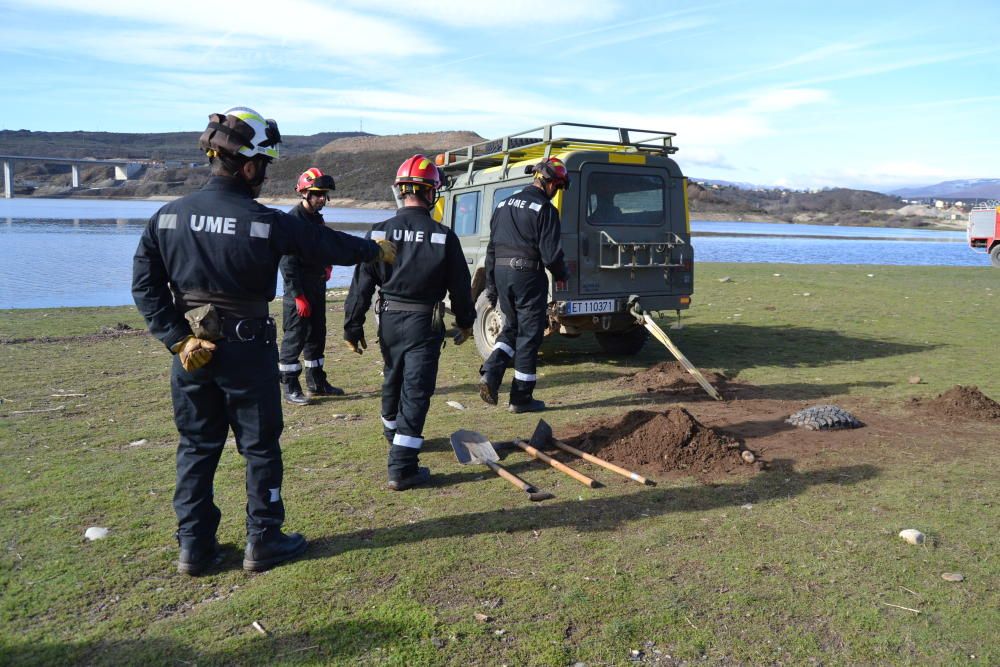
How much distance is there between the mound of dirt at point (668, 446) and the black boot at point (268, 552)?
2365 millimetres

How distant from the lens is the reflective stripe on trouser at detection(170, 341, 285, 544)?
364cm

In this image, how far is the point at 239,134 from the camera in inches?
141

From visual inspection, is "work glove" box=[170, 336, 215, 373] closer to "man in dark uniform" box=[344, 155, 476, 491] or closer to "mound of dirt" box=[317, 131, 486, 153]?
"man in dark uniform" box=[344, 155, 476, 491]

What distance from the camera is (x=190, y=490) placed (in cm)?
372

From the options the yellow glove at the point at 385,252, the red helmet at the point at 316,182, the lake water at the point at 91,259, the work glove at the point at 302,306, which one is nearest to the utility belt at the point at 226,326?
the yellow glove at the point at 385,252

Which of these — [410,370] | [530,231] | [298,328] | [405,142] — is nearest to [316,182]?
[298,328]

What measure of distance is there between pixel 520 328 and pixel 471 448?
1.92m

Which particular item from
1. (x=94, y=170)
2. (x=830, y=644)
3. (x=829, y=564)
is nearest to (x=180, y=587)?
(x=830, y=644)

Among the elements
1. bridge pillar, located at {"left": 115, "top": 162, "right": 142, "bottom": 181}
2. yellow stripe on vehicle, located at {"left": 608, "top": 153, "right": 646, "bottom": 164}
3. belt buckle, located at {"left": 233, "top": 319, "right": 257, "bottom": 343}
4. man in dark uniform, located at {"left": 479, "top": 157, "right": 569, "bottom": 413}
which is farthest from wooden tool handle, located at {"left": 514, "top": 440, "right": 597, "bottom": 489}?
A: bridge pillar, located at {"left": 115, "top": 162, "right": 142, "bottom": 181}

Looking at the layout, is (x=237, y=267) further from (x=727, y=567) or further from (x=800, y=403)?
(x=800, y=403)

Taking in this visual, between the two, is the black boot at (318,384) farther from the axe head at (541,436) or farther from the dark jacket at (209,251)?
the dark jacket at (209,251)

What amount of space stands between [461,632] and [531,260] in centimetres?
430

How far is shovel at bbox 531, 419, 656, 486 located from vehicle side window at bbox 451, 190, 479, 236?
15.9 ft

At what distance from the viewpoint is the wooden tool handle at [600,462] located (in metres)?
4.89
